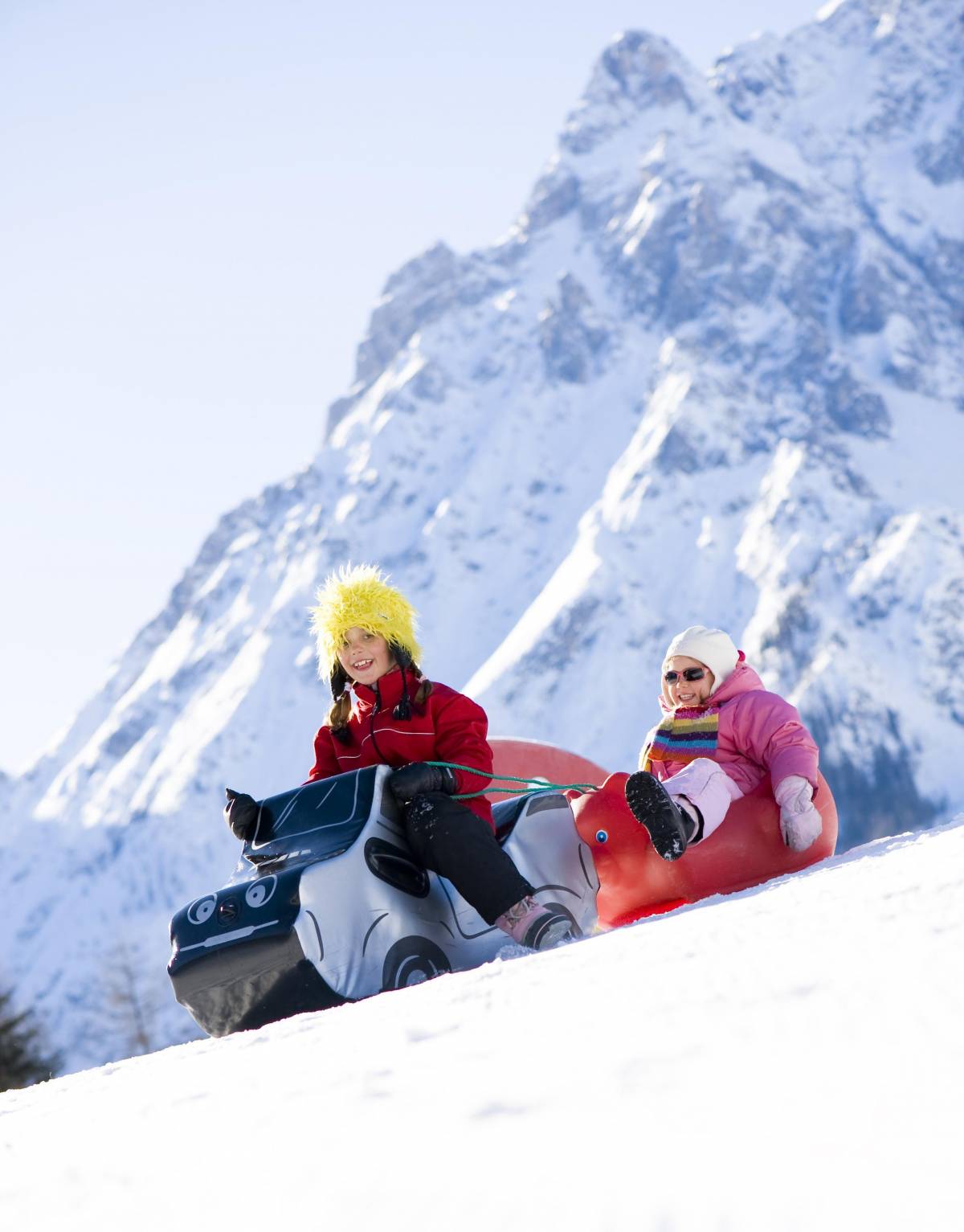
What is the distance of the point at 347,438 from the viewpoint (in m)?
198

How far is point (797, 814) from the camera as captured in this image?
5.05m

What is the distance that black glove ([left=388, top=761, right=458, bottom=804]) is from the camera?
4.66 m

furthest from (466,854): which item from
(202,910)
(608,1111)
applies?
(608,1111)

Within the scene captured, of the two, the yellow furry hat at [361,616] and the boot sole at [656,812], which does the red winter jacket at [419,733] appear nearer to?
the yellow furry hat at [361,616]

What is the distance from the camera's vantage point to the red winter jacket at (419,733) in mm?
5070

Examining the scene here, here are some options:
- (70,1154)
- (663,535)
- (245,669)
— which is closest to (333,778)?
(70,1154)

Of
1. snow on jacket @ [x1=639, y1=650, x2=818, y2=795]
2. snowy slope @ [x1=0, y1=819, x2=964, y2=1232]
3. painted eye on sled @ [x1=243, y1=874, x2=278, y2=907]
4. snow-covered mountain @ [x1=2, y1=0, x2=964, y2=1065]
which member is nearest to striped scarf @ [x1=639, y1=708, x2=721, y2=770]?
snow on jacket @ [x1=639, y1=650, x2=818, y2=795]

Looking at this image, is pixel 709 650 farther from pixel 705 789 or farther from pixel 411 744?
pixel 411 744

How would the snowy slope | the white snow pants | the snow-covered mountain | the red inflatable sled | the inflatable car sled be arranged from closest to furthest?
the snowy slope → the inflatable car sled → the white snow pants → the red inflatable sled → the snow-covered mountain

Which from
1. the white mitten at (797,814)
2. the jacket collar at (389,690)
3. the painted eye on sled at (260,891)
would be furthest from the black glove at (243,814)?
the white mitten at (797,814)

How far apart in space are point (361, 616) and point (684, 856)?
172 cm

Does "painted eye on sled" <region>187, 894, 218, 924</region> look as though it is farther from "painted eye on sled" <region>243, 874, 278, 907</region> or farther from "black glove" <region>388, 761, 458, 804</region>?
"black glove" <region>388, 761, 458, 804</region>

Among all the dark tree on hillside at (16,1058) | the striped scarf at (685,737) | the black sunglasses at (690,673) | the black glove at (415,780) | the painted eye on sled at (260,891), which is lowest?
the painted eye on sled at (260,891)

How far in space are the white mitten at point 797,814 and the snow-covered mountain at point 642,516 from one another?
104207 mm
